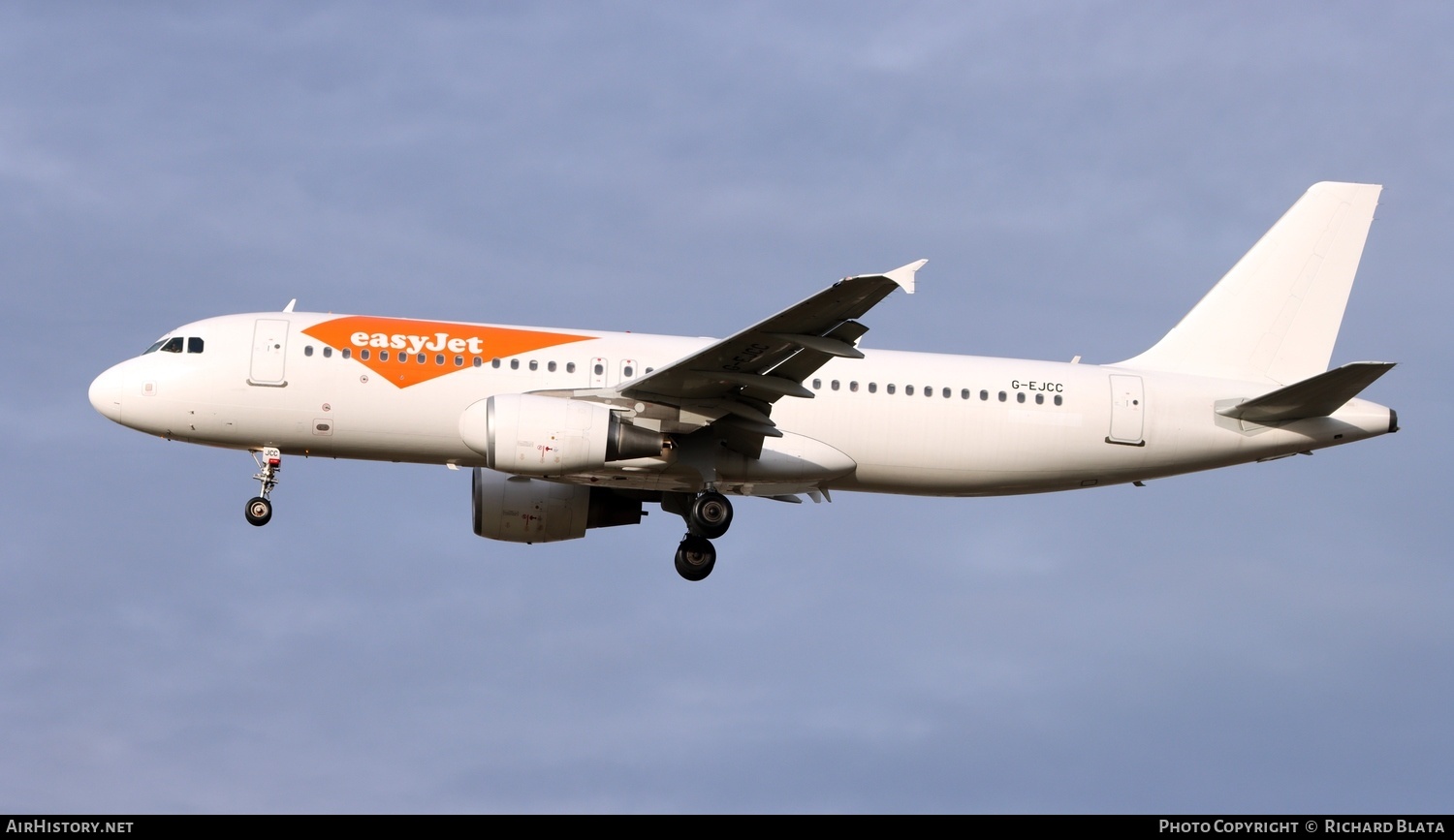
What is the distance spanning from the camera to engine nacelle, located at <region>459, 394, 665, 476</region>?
3284cm

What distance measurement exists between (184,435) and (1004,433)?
52.7 feet

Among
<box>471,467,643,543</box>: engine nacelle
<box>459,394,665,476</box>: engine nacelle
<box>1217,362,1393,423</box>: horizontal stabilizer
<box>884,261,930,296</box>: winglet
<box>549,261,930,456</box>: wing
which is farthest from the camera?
<box>471,467,643,543</box>: engine nacelle

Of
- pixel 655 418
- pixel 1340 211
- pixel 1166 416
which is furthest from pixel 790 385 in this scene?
pixel 1340 211

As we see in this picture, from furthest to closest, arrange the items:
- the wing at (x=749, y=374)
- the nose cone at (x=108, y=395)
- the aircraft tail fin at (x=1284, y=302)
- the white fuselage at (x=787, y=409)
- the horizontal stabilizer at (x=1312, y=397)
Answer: the aircraft tail fin at (x=1284, y=302) → the nose cone at (x=108, y=395) → the white fuselage at (x=787, y=409) → the horizontal stabilizer at (x=1312, y=397) → the wing at (x=749, y=374)

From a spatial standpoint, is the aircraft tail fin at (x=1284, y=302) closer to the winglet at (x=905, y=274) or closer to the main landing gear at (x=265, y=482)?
the winglet at (x=905, y=274)

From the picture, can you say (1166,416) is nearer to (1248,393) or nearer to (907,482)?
(1248,393)

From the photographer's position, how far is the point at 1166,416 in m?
36.5

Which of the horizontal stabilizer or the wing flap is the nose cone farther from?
the horizontal stabilizer

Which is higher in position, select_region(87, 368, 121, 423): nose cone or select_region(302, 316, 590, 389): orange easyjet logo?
select_region(302, 316, 590, 389): orange easyjet logo

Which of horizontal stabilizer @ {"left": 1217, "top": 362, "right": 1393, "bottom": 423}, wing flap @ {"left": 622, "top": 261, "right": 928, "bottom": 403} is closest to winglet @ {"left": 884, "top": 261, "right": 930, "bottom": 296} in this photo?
wing flap @ {"left": 622, "top": 261, "right": 928, "bottom": 403}

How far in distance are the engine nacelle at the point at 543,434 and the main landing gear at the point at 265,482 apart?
4230 mm

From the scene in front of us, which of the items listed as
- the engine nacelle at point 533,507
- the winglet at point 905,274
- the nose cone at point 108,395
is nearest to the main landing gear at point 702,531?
the engine nacelle at point 533,507

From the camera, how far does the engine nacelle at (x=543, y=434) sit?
32.8m

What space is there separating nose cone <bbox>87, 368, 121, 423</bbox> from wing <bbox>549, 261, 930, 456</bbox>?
28.2 feet
